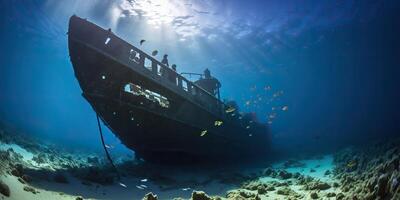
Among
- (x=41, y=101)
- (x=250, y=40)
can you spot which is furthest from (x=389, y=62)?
(x=41, y=101)

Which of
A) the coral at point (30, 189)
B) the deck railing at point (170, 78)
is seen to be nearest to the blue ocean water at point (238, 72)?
the coral at point (30, 189)

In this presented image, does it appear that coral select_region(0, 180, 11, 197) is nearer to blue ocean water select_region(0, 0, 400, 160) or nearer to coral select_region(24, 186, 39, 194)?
coral select_region(24, 186, 39, 194)

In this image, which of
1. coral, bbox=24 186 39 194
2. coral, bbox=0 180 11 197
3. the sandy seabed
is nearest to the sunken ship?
the sandy seabed

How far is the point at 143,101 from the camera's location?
12.7 metres

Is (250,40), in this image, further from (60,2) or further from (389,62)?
(389,62)

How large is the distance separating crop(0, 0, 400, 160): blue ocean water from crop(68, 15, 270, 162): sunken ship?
463 centimetres

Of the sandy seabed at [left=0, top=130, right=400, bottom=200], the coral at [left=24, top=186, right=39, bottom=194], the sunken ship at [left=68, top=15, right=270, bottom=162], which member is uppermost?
the sunken ship at [left=68, top=15, right=270, bottom=162]

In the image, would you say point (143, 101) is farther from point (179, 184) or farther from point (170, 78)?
point (179, 184)

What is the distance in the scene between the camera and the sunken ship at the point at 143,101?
11.2 meters

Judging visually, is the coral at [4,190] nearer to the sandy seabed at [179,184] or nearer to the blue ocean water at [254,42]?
the sandy seabed at [179,184]

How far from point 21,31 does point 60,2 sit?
1321cm

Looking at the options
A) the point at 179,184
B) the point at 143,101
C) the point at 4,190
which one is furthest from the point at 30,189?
the point at 143,101

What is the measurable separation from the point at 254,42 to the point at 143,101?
25.9m

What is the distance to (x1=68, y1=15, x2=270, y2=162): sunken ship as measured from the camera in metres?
11.2
